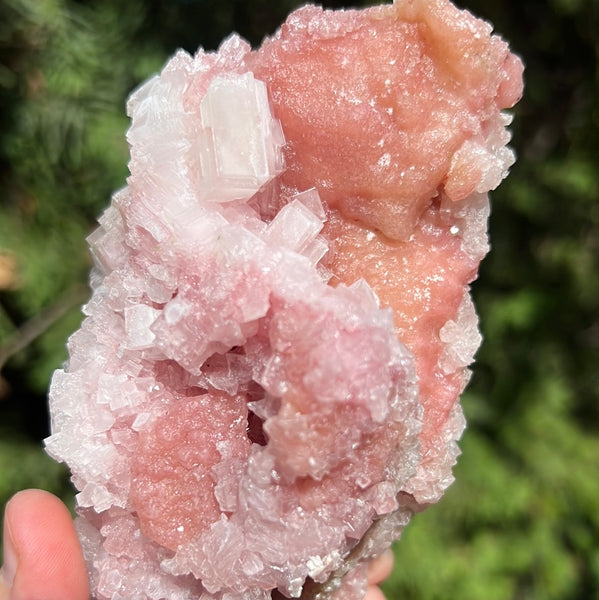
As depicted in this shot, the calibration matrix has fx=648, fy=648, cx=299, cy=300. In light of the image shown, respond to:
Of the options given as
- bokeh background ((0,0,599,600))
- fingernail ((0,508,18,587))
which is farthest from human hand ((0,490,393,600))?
bokeh background ((0,0,599,600))

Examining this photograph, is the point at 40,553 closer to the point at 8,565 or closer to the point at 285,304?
the point at 8,565

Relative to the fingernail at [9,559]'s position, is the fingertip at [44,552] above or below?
above

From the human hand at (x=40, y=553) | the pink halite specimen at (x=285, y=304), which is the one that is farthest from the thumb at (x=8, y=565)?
the pink halite specimen at (x=285, y=304)

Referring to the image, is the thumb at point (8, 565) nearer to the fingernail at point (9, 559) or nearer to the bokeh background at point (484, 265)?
the fingernail at point (9, 559)

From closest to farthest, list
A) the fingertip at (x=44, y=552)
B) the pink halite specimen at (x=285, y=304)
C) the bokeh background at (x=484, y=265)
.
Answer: the pink halite specimen at (x=285, y=304) < the fingertip at (x=44, y=552) < the bokeh background at (x=484, y=265)

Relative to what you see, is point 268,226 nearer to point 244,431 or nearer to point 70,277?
point 244,431

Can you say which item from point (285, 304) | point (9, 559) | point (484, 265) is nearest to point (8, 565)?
point (9, 559)

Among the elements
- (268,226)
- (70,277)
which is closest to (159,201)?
(268,226)
